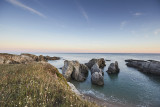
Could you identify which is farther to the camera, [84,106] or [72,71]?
[72,71]

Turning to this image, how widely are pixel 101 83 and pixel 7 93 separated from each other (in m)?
18.9

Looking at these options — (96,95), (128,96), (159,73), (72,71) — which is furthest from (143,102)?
A: (159,73)

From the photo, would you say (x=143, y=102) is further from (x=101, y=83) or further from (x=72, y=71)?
(x=72, y=71)

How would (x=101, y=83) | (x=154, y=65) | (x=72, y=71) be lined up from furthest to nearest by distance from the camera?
1. (x=154, y=65)
2. (x=72, y=71)
3. (x=101, y=83)

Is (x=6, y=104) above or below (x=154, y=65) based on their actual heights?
above

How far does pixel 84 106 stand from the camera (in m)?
3.06

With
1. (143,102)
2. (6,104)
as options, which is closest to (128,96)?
(143,102)

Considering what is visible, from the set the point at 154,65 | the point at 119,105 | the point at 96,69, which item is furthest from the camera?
the point at 154,65

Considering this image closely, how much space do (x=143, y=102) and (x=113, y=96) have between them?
4.83 metres

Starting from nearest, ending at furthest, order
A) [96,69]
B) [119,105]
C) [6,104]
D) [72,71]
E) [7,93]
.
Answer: [6,104]
[7,93]
[119,105]
[72,71]
[96,69]

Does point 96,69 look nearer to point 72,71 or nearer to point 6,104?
point 72,71

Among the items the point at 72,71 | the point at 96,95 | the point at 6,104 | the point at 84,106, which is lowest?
the point at 96,95

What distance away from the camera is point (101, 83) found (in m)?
18.7

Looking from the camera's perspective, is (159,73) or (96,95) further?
(159,73)
